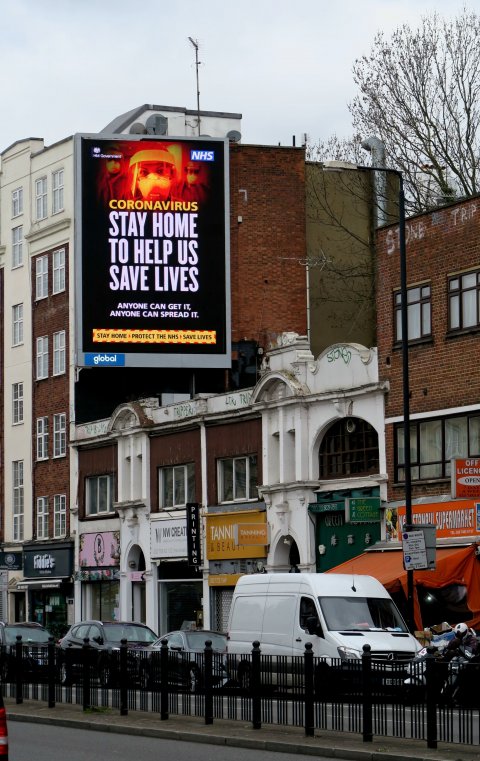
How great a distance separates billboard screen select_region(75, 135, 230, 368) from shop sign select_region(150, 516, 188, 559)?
17.1ft

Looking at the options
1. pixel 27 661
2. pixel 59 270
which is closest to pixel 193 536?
pixel 59 270

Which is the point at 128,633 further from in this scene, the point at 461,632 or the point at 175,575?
the point at 175,575

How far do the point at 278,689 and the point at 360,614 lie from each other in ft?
28.8

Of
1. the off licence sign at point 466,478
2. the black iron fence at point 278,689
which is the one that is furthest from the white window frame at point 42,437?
the black iron fence at point 278,689

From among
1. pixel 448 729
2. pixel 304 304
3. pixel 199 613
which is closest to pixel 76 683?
pixel 448 729

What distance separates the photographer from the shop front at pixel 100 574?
58.9 meters

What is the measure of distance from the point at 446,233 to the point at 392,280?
9.30 feet

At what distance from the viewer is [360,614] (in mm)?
31766

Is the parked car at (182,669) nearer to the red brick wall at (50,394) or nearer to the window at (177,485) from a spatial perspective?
the window at (177,485)

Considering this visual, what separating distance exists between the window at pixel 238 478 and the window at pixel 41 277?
1712 cm

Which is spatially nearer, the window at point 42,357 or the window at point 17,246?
the window at point 42,357

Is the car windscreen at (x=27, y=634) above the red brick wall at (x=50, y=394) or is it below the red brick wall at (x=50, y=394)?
below

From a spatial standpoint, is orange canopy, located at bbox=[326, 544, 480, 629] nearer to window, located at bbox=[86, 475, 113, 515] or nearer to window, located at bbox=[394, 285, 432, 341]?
window, located at bbox=[394, 285, 432, 341]

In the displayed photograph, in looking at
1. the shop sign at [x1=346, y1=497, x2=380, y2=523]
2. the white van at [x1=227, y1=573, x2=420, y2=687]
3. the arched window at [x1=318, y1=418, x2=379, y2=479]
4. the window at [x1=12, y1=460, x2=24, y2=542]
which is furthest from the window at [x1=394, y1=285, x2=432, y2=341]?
the window at [x1=12, y1=460, x2=24, y2=542]
